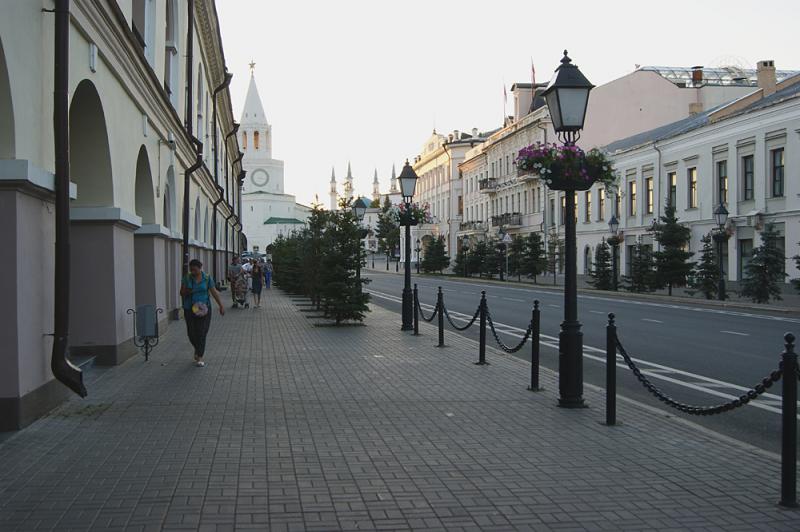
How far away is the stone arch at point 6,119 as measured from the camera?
7777mm

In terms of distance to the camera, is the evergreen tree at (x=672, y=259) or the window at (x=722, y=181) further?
the window at (x=722, y=181)

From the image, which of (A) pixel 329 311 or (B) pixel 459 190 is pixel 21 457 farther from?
(B) pixel 459 190

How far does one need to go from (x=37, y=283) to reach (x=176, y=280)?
13195 millimetres

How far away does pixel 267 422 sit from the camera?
334 inches

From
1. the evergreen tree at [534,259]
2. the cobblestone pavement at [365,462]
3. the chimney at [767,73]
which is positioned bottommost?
the cobblestone pavement at [365,462]

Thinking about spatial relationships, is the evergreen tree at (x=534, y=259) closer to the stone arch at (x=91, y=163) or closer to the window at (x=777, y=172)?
the window at (x=777, y=172)

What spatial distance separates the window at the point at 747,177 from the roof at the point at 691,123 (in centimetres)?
231

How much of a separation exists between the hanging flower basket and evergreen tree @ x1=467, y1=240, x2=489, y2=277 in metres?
53.6

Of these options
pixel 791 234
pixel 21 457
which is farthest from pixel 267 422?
pixel 791 234

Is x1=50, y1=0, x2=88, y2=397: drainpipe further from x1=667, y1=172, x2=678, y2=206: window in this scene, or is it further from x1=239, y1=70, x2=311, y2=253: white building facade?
x1=239, y1=70, x2=311, y2=253: white building facade

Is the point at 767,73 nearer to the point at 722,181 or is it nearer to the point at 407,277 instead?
the point at 722,181

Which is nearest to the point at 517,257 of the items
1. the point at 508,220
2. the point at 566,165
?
the point at 508,220

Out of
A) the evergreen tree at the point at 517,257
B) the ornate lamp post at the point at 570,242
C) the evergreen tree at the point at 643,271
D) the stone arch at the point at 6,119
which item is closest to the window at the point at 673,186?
the evergreen tree at the point at 643,271

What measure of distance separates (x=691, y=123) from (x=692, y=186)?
4576mm
